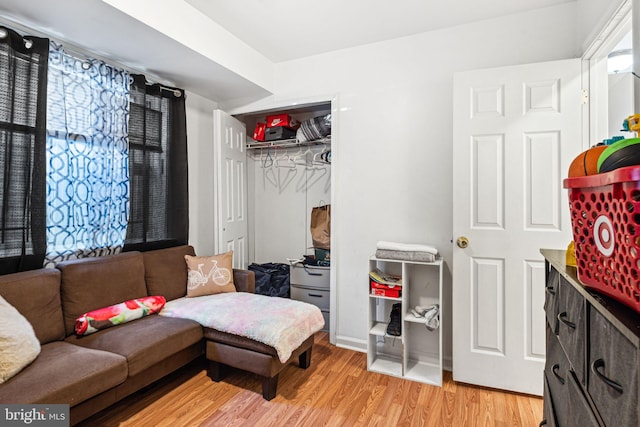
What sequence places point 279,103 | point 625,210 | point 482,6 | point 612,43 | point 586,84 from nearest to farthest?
point 625,210, point 612,43, point 586,84, point 482,6, point 279,103

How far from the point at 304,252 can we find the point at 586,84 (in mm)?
2864

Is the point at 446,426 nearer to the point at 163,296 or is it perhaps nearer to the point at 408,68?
the point at 163,296

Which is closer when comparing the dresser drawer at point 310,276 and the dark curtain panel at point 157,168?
the dark curtain panel at point 157,168

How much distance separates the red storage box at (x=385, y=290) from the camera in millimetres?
2498

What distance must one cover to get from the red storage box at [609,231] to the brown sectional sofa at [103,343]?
1770mm

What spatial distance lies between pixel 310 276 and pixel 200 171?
5.07 feet

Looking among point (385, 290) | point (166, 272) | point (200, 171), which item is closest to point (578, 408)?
point (385, 290)

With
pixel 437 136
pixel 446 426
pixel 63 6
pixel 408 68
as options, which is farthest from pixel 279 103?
pixel 446 426

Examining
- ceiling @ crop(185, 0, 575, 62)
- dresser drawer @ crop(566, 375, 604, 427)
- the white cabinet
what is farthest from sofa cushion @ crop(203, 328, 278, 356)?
ceiling @ crop(185, 0, 575, 62)

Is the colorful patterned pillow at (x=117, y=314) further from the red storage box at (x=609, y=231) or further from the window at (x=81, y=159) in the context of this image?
the red storage box at (x=609, y=231)

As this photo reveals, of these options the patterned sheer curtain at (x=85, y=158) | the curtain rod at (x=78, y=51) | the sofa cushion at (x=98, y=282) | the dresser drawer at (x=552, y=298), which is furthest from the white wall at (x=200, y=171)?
the dresser drawer at (x=552, y=298)

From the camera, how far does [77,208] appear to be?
235 cm

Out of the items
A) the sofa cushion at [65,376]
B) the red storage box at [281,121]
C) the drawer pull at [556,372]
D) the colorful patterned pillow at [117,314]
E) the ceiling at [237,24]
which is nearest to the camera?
the drawer pull at [556,372]

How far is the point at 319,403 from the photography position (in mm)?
2123
